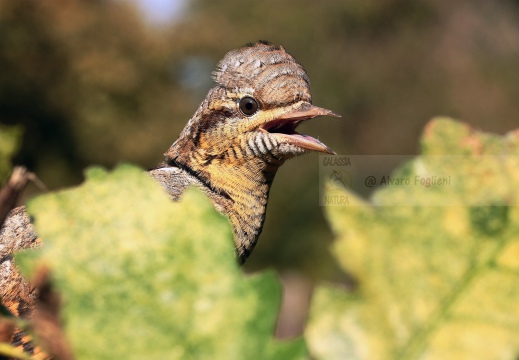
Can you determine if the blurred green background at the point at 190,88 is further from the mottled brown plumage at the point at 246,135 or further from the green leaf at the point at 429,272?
the green leaf at the point at 429,272

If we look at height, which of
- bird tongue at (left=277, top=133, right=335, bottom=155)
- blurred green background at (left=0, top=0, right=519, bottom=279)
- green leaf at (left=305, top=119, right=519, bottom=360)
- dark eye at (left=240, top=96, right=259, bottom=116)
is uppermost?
blurred green background at (left=0, top=0, right=519, bottom=279)

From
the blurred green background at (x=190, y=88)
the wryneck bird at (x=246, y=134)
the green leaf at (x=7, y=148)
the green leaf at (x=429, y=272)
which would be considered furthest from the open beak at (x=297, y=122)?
the blurred green background at (x=190, y=88)

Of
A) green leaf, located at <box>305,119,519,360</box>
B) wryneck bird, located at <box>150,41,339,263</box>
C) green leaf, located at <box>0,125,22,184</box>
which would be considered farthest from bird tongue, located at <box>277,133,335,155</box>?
green leaf, located at <box>305,119,519,360</box>

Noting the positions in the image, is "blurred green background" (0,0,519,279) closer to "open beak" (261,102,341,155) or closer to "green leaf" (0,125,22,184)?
"open beak" (261,102,341,155)

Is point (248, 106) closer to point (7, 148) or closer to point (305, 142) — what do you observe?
point (305, 142)

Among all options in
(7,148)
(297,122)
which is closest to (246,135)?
(297,122)

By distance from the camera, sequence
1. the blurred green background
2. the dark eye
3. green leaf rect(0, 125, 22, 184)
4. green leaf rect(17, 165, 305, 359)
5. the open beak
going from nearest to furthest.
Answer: green leaf rect(17, 165, 305, 359) < green leaf rect(0, 125, 22, 184) < the open beak < the dark eye < the blurred green background

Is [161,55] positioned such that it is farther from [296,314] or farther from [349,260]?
[349,260]
